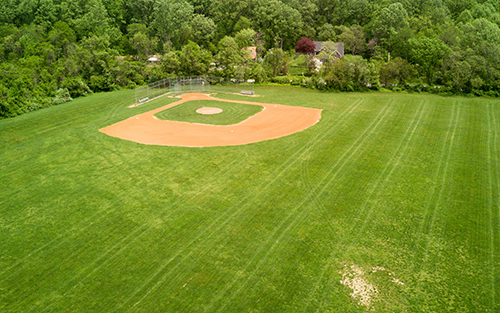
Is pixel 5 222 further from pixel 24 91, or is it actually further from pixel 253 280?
pixel 24 91

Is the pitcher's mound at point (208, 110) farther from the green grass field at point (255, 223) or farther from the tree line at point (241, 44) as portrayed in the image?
the tree line at point (241, 44)

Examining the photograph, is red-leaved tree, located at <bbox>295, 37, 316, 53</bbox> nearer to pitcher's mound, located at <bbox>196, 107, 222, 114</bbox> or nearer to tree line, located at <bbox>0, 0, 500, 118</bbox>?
tree line, located at <bbox>0, 0, 500, 118</bbox>

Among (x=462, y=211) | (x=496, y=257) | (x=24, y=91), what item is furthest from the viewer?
(x=24, y=91)

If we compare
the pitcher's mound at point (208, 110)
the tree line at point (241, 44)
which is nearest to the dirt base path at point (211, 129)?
the pitcher's mound at point (208, 110)

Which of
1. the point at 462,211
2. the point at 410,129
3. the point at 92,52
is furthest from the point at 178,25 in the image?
the point at 462,211

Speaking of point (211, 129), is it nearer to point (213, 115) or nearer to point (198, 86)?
point (213, 115)
